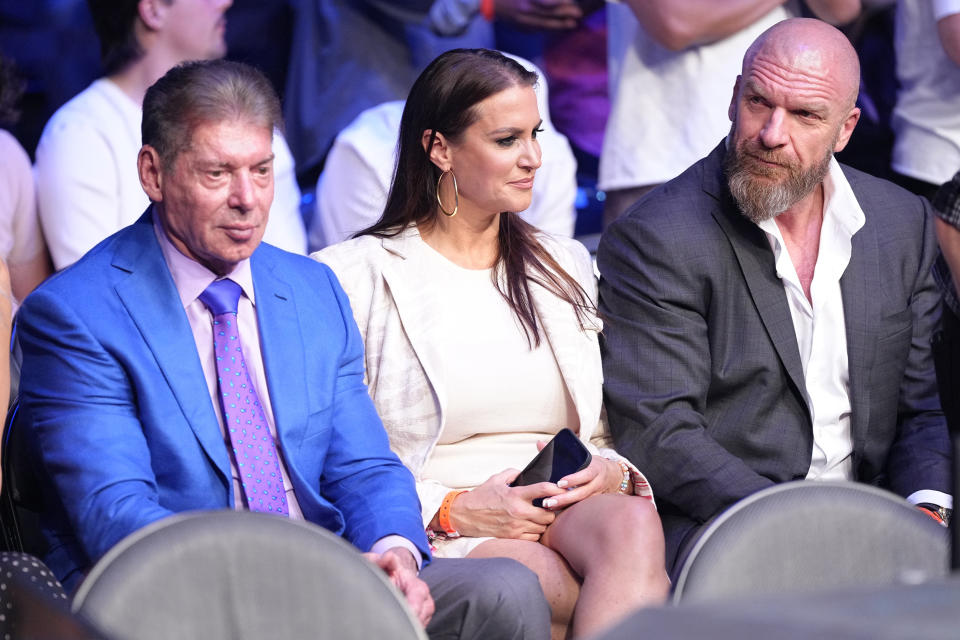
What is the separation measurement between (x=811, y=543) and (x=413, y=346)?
116cm

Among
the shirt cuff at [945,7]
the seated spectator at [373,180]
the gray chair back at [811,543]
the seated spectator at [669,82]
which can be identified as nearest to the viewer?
the gray chair back at [811,543]

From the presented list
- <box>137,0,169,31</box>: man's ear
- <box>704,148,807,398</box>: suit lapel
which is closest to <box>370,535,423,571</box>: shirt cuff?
<box>704,148,807,398</box>: suit lapel

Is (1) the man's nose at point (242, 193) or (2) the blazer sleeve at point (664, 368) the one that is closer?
(1) the man's nose at point (242, 193)

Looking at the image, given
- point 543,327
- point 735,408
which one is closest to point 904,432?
point 735,408

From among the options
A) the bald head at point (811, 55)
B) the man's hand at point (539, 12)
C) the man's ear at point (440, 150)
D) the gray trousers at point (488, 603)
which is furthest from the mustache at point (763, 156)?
the man's hand at point (539, 12)

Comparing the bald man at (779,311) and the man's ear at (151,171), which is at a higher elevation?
the man's ear at (151,171)

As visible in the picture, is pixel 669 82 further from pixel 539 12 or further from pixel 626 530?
pixel 626 530

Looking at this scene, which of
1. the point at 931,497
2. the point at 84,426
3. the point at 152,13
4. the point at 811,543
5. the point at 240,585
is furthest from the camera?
the point at 152,13

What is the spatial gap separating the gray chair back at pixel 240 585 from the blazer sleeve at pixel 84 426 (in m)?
0.51

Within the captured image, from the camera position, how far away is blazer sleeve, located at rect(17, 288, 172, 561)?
2.23 m

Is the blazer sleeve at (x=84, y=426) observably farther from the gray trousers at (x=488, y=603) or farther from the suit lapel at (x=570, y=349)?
the suit lapel at (x=570, y=349)

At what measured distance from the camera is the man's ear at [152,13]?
384 cm

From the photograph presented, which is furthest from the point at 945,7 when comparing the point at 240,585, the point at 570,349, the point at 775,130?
the point at 240,585

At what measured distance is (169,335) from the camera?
7.84ft
